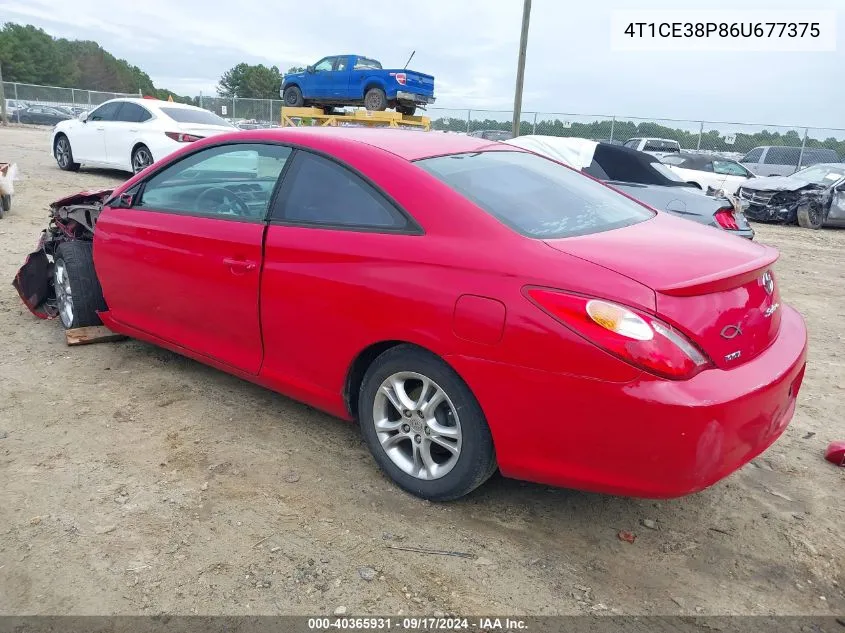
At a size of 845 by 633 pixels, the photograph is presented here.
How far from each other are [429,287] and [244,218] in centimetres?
120

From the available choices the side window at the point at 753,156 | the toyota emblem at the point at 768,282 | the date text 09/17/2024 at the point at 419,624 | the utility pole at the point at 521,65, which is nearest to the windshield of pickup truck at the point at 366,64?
the utility pole at the point at 521,65

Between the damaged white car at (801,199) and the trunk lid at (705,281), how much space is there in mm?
11499

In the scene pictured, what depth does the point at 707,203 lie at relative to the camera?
6.74m

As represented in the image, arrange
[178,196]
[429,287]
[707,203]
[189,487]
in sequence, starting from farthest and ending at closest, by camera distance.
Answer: [707,203] → [178,196] → [189,487] → [429,287]

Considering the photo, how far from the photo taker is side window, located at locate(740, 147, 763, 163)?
64.4 feet

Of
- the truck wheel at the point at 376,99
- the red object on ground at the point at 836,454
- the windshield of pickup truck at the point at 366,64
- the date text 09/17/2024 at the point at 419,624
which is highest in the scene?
the windshield of pickup truck at the point at 366,64

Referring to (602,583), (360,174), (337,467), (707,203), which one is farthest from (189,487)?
(707,203)

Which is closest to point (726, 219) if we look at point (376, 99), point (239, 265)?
point (239, 265)

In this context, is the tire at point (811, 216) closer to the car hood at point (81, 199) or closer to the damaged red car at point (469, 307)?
the damaged red car at point (469, 307)

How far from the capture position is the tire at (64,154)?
42.4ft

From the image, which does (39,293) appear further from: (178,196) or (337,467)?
(337,467)

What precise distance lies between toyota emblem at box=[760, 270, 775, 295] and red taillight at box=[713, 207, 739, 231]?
4.23 metres

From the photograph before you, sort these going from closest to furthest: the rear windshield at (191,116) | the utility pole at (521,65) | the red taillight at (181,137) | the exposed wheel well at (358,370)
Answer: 1. the exposed wheel well at (358,370)
2. the red taillight at (181,137)
3. the rear windshield at (191,116)
4. the utility pole at (521,65)

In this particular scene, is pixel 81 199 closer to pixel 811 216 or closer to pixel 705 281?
pixel 705 281
